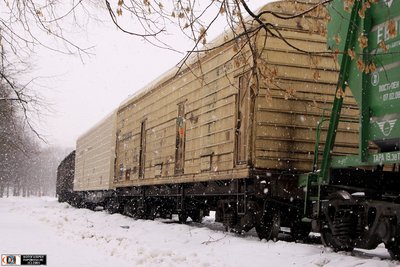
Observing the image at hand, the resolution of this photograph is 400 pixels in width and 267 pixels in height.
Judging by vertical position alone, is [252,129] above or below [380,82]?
below

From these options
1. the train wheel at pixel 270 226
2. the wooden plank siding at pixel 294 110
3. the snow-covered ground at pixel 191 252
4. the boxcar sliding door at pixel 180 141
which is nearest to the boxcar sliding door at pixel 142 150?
the boxcar sliding door at pixel 180 141

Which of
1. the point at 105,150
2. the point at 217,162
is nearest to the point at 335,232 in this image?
the point at 217,162

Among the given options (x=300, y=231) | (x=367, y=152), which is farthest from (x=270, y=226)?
(x=367, y=152)

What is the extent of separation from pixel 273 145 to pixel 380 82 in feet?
10.1

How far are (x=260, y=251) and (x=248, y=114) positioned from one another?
2.47 m

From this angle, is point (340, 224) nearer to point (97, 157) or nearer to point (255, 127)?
point (255, 127)

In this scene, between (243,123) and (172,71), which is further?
(172,71)

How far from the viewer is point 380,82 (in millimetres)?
5777

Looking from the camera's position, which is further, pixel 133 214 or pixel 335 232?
pixel 133 214

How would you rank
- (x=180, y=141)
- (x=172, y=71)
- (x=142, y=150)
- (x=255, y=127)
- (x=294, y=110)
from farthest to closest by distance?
1. (x=142, y=150)
2. (x=172, y=71)
3. (x=180, y=141)
4. (x=294, y=110)
5. (x=255, y=127)

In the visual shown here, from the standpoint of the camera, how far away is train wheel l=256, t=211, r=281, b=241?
895 cm

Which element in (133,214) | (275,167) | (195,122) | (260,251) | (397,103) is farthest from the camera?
(133,214)

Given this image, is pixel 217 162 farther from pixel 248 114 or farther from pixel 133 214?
pixel 133 214

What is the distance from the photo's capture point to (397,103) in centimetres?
543
